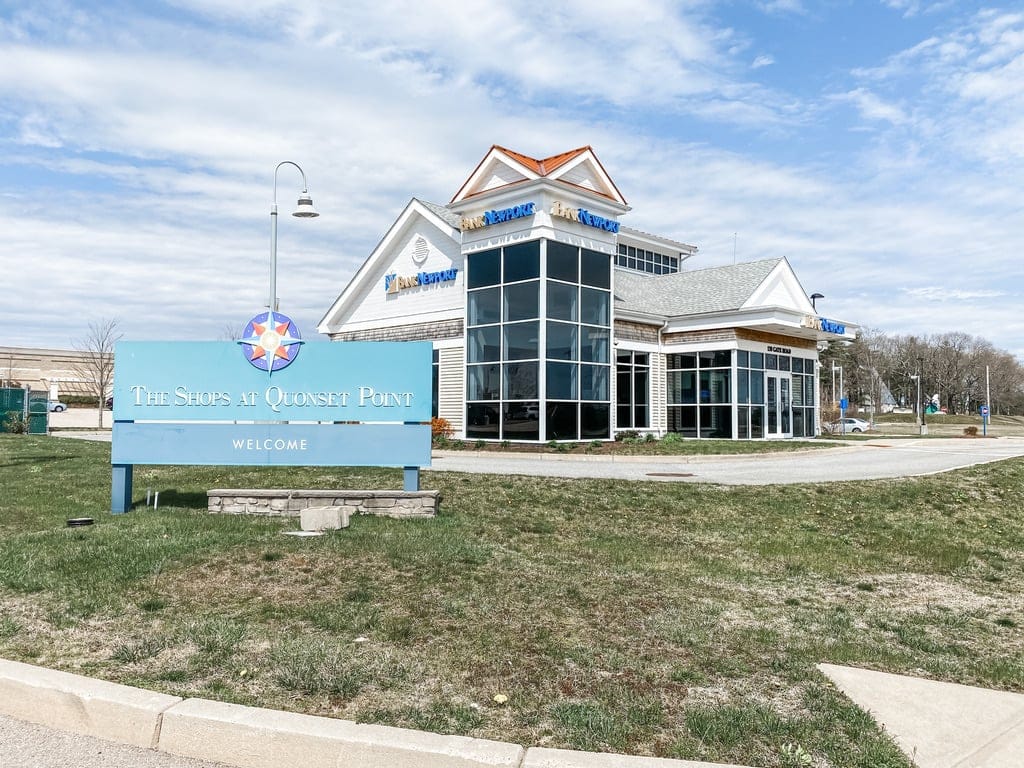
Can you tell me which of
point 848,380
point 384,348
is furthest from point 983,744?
point 848,380

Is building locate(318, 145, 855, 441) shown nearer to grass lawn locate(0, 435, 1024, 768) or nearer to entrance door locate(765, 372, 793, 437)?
entrance door locate(765, 372, 793, 437)

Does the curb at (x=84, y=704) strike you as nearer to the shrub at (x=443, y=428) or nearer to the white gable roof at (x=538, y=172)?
the white gable roof at (x=538, y=172)

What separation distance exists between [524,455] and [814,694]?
17572mm

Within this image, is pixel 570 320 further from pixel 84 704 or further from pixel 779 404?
pixel 84 704

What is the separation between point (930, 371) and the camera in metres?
97.4

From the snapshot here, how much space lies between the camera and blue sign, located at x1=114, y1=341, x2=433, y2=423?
10094 millimetres

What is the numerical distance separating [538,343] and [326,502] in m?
15.1

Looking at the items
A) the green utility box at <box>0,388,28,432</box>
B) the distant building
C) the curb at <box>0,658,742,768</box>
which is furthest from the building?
the distant building

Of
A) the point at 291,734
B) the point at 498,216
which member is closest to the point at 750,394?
the point at 498,216

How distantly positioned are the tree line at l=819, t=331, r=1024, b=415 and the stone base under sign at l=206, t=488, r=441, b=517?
86212 mm

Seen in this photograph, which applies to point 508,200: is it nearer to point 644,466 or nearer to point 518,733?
point 644,466

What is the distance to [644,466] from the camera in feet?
61.6

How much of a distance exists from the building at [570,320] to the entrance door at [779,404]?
8 cm

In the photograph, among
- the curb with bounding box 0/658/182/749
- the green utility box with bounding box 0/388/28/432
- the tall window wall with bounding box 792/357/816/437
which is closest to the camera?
the curb with bounding box 0/658/182/749
